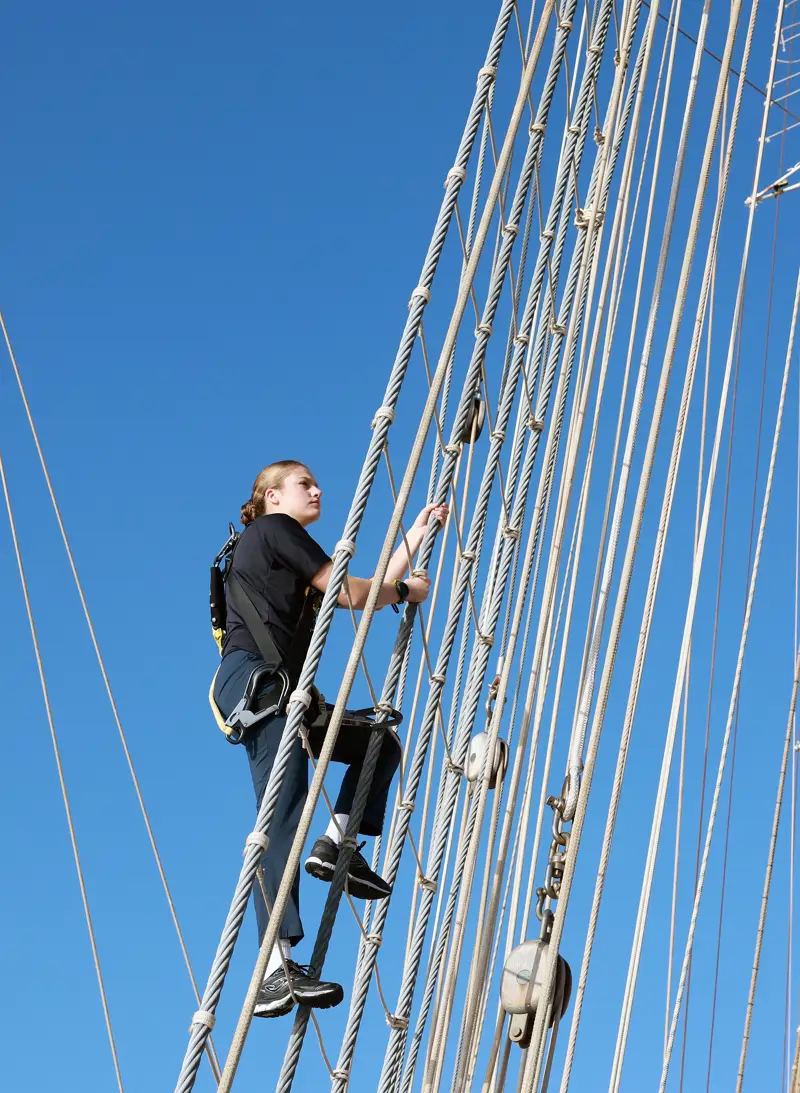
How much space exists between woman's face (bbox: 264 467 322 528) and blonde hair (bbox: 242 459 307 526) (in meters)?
0.01

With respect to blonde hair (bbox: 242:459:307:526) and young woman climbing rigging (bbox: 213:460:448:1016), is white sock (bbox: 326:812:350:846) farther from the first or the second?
blonde hair (bbox: 242:459:307:526)

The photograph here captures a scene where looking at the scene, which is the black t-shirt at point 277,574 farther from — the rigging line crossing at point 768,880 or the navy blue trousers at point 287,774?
the rigging line crossing at point 768,880

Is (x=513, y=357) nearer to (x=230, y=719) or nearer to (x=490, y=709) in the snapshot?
(x=490, y=709)

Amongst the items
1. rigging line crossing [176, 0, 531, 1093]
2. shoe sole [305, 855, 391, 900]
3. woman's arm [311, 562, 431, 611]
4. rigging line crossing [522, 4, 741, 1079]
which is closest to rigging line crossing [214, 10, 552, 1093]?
rigging line crossing [176, 0, 531, 1093]

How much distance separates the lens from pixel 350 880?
12.5ft

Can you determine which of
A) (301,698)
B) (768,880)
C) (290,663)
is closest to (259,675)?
(290,663)

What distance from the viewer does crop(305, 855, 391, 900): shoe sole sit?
12.5 feet

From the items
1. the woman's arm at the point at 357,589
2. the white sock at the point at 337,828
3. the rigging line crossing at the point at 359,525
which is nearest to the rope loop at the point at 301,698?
the rigging line crossing at the point at 359,525

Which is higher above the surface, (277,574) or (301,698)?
(277,574)

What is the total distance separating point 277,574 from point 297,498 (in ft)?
1.00

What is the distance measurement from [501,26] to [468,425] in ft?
3.51

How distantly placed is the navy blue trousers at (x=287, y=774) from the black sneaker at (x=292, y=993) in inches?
3.3

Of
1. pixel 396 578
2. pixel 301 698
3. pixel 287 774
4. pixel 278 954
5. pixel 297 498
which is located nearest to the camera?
pixel 301 698

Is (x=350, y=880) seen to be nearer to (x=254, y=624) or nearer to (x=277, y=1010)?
(x=277, y=1010)
